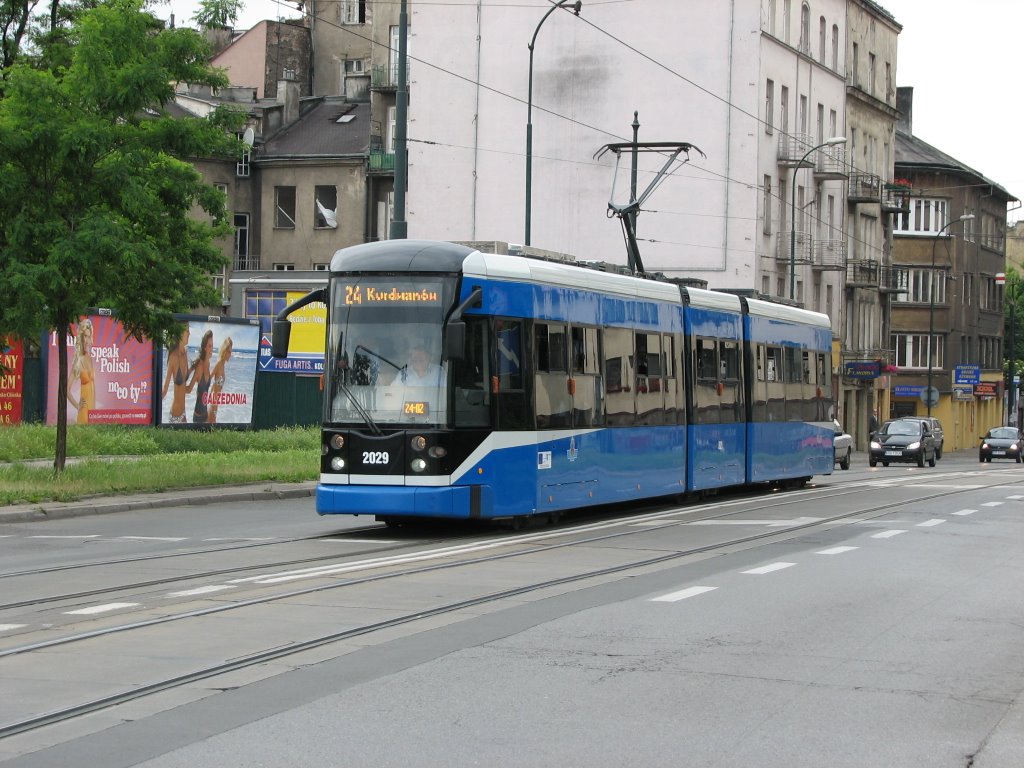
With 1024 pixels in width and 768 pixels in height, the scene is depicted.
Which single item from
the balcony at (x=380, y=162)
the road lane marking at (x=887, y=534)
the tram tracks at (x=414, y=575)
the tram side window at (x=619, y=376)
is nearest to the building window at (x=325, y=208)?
the balcony at (x=380, y=162)

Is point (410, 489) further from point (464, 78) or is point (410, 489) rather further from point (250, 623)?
point (464, 78)

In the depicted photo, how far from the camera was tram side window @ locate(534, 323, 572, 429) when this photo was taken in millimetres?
18969

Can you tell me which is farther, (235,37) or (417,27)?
(235,37)

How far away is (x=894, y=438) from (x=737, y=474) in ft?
97.7

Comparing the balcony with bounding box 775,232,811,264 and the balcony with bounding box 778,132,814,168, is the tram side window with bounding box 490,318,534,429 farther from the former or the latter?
the balcony with bounding box 778,132,814,168

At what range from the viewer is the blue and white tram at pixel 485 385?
1762 cm

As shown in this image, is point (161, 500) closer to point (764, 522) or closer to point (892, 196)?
point (764, 522)

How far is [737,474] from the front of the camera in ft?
87.9

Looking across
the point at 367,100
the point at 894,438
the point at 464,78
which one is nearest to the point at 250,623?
the point at 894,438

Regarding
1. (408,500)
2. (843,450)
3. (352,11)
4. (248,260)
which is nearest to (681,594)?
(408,500)

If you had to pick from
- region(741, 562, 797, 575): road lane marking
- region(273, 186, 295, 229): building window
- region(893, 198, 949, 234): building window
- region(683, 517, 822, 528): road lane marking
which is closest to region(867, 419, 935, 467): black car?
region(273, 186, 295, 229): building window

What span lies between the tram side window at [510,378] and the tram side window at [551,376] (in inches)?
15.6

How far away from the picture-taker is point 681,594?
12.9m

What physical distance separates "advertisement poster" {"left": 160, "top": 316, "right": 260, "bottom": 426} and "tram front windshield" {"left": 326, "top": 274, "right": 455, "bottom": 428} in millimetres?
18546
